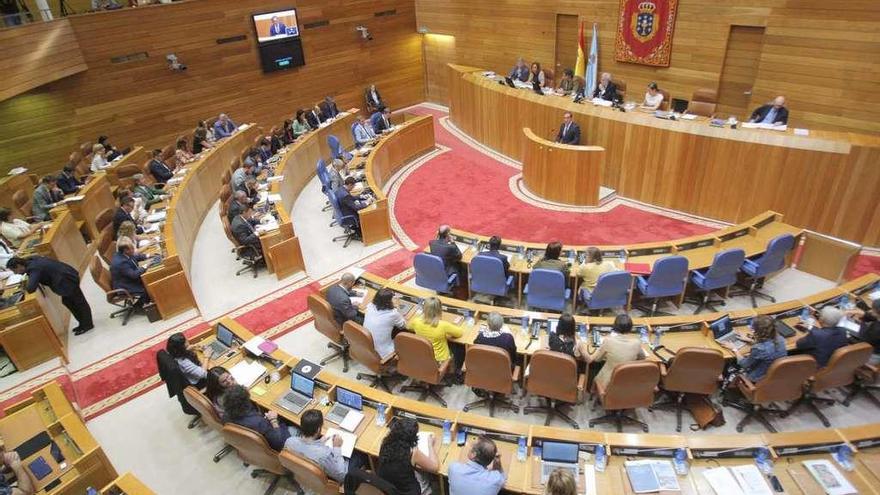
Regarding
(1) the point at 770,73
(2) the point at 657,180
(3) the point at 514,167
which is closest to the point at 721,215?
(2) the point at 657,180

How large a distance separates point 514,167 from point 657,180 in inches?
137

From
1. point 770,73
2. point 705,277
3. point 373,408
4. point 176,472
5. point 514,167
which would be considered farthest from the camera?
point 514,167

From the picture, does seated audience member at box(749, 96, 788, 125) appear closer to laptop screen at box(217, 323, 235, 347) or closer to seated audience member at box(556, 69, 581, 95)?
seated audience member at box(556, 69, 581, 95)

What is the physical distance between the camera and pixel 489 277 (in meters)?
7.01

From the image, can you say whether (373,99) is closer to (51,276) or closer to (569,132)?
(569,132)

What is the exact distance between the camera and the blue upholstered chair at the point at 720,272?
655 cm

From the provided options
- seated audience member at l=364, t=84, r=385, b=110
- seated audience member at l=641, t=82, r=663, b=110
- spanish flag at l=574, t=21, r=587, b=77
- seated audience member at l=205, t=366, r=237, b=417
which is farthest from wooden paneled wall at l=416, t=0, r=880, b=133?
seated audience member at l=205, t=366, r=237, b=417

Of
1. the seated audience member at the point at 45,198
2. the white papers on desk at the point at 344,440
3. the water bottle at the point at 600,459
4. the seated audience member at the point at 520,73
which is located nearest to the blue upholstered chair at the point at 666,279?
the water bottle at the point at 600,459

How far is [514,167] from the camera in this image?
1235 cm

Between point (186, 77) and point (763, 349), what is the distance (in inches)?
555

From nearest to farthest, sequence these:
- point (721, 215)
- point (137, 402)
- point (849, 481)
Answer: point (849, 481), point (137, 402), point (721, 215)

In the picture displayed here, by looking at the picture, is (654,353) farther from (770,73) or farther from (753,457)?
(770,73)

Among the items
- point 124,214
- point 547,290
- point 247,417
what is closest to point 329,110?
point 124,214

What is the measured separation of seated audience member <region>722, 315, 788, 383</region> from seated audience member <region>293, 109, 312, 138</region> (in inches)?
450
